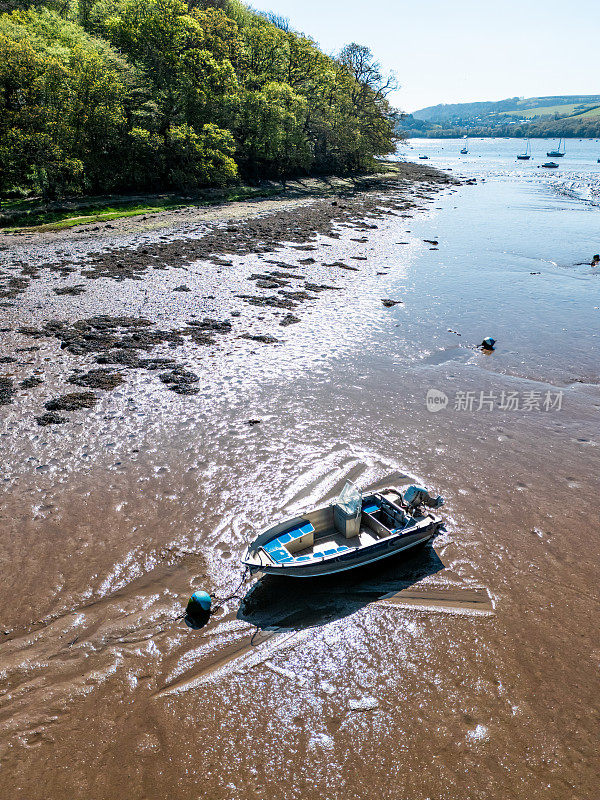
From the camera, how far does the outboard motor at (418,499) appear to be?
1249 centimetres

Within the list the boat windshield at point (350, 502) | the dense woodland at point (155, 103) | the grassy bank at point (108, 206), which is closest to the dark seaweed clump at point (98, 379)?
the boat windshield at point (350, 502)

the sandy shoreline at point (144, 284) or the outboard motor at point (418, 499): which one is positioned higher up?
the sandy shoreline at point (144, 284)

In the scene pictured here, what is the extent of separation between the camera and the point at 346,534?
12.3m

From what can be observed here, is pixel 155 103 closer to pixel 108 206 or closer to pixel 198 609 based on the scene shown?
pixel 108 206

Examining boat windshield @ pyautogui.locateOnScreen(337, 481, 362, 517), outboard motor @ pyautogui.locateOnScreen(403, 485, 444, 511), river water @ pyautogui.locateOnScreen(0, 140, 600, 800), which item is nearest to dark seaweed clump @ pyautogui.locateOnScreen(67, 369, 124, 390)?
river water @ pyautogui.locateOnScreen(0, 140, 600, 800)

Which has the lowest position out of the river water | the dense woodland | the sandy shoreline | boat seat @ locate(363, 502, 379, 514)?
the river water

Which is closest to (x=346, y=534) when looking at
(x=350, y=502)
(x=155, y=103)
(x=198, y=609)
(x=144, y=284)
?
(x=350, y=502)

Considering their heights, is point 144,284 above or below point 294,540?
above

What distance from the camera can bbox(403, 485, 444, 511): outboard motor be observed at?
12.5 metres

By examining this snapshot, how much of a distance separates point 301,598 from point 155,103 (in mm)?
→ 61993

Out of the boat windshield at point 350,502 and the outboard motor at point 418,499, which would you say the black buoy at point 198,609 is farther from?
the outboard motor at point 418,499

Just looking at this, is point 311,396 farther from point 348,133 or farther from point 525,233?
point 348,133

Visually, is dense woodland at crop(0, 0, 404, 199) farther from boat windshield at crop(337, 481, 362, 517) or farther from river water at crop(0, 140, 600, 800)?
boat windshield at crop(337, 481, 362, 517)

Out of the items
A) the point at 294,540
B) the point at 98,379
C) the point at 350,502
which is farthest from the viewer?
the point at 98,379
